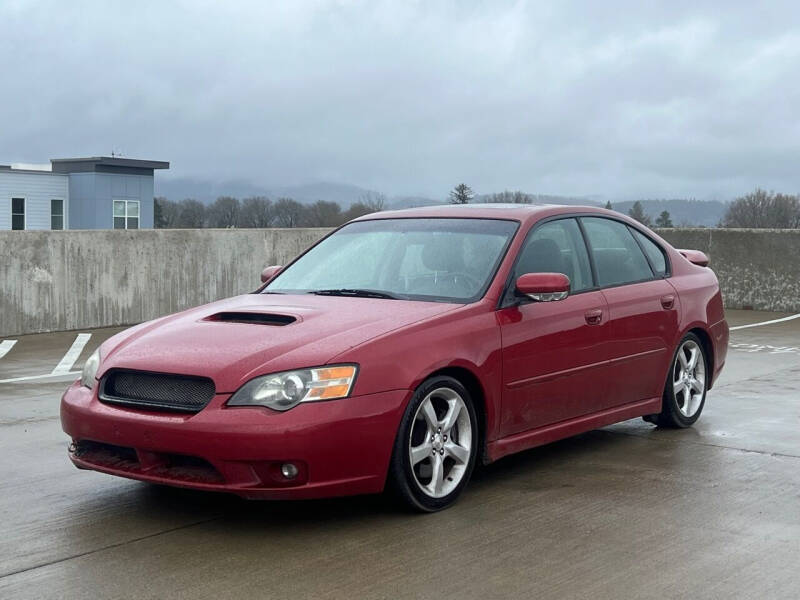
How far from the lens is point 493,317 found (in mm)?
5902

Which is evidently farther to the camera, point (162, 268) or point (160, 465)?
point (162, 268)

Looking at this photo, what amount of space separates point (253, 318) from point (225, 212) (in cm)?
2563

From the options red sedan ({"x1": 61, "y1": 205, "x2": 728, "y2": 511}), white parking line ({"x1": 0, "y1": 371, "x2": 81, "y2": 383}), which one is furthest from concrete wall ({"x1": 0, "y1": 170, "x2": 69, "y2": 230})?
red sedan ({"x1": 61, "y1": 205, "x2": 728, "y2": 511})

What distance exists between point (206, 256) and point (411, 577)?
1225 centimetres

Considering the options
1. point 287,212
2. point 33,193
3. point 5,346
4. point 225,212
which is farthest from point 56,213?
point 5,346

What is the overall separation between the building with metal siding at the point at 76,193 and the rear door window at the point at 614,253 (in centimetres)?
5517

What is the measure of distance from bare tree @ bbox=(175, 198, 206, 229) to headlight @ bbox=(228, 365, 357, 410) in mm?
28282

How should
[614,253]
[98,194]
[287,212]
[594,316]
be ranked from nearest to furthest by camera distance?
[594,316], [614,253], [287,212], [98,194]

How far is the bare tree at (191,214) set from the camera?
34.5 metres

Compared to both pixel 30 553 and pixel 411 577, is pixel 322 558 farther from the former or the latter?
pixel 30 553

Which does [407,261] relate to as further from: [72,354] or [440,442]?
[72,354]

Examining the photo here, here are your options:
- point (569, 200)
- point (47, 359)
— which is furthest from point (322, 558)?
point (47, 359)

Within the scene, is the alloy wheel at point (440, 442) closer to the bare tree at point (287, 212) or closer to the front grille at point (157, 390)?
the front grille at point (157, 390)

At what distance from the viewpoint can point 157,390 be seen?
5.25 metres
